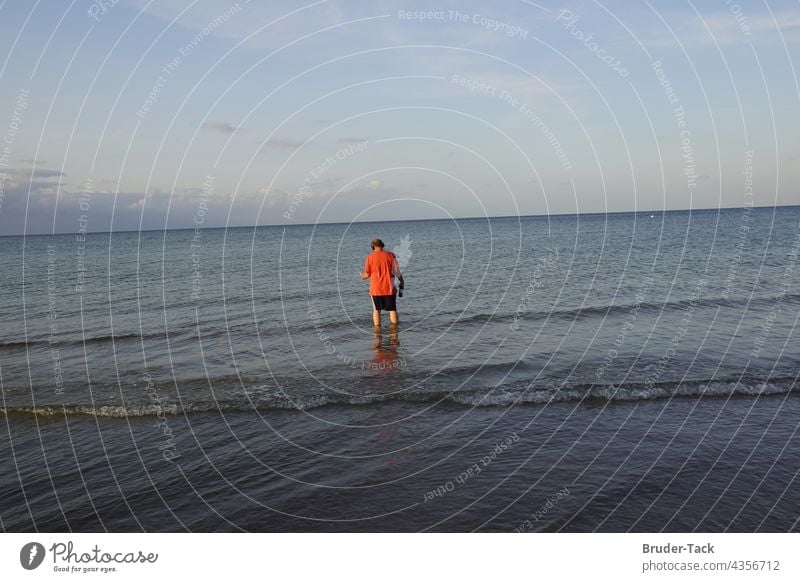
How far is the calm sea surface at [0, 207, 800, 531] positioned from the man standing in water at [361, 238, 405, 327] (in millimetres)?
1103

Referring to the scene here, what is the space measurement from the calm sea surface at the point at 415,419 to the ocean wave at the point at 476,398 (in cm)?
6

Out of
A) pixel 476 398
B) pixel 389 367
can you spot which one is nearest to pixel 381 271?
pixel 389 367

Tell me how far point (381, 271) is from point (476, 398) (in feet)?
20.8

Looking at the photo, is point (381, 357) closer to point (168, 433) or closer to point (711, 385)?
point (168, 433)

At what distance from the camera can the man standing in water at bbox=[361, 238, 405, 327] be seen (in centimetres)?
1612

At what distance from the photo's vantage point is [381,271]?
1609 centimetres

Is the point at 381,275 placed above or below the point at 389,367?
above

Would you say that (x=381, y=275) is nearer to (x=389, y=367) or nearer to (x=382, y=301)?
(x=382, y=301)

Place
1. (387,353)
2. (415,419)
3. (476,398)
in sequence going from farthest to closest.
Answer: (387,353), (476,398), (415,419)

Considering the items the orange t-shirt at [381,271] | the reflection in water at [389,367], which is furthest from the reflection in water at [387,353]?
the orange t-shirt at [381,271]

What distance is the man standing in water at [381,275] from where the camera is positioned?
635 inches

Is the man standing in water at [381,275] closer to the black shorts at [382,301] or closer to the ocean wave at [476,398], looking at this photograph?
the black shorts at [382,301]

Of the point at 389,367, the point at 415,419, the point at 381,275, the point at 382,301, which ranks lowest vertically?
the point at 415,419
